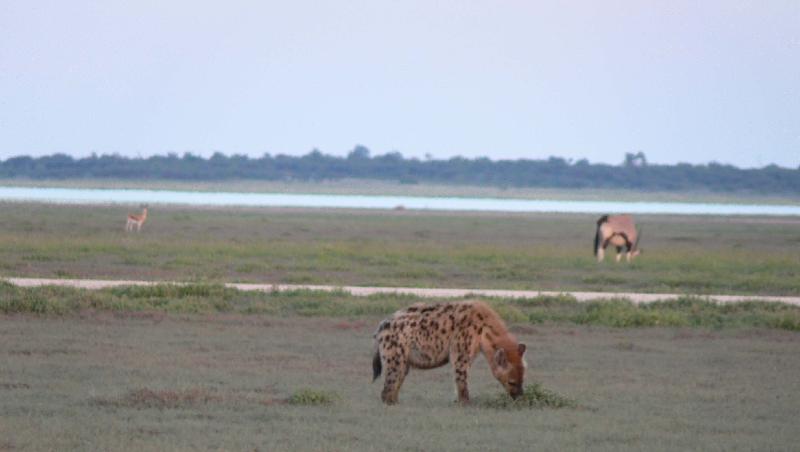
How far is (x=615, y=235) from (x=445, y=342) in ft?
88.3

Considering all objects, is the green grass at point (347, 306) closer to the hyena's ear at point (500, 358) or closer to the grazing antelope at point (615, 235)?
the hyena's ear at point (500, 358)

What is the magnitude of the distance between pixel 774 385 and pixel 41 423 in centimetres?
751

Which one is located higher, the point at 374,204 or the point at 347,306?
the point at 347,306

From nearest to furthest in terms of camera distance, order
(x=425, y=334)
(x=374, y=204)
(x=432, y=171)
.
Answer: (x=425, y=334), (x=374, y=204), (x=432, y=171)

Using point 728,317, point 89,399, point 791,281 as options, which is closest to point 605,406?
point 89,399

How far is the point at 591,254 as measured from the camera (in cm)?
4175

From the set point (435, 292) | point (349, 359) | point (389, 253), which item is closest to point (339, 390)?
point (349, 359)

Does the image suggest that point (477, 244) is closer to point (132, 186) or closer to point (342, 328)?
point (342, 328)

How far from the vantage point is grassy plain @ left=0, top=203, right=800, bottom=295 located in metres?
30.3

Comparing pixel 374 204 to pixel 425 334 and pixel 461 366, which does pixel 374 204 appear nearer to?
pixel 461 366

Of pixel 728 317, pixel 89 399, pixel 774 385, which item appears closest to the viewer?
pixel 89 399

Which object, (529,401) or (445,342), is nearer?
(445,342)

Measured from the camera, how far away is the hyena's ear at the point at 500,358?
40.6 ft

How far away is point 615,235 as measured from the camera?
38562mm
